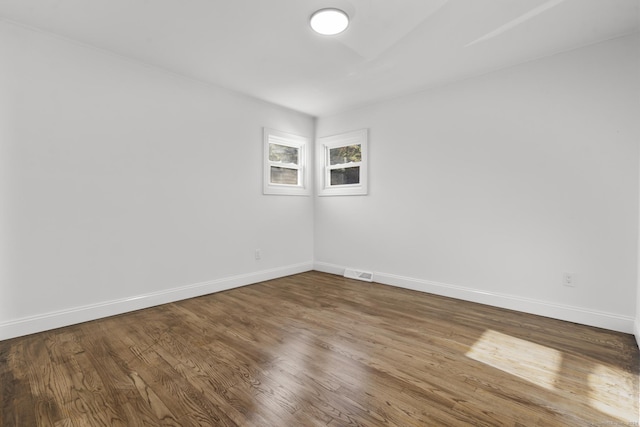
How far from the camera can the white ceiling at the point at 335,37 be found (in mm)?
2088

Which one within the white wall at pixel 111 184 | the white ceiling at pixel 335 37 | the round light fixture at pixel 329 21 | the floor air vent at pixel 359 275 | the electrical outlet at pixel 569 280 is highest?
the white ceiling at pixel 335 37

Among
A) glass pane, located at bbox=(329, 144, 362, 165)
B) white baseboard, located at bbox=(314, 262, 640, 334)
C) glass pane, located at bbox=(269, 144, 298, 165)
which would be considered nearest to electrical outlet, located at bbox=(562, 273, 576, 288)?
white baseboard, located at bbox=(314, 262, 640, 334)

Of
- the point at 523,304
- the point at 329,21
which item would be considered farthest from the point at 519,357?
the point at 329,21

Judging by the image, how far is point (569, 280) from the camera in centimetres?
264

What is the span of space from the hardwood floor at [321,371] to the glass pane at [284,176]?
2138 mm

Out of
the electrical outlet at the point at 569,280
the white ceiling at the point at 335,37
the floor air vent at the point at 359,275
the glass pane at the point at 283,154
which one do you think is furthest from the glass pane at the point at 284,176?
the electrical outlet at the point at 569,280

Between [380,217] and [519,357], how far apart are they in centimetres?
230

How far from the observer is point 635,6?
2064 mm

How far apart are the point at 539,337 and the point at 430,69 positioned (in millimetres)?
2682

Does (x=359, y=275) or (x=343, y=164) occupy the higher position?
(x=343, y=164)

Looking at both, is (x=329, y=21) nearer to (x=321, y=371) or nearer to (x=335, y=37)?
(x=335, y=37)

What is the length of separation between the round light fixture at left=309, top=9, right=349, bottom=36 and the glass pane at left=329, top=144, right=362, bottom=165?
6.78ft

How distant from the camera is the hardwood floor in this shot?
142cm

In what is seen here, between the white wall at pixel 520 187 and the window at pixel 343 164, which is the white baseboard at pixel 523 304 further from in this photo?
the window at pixel 343 164
